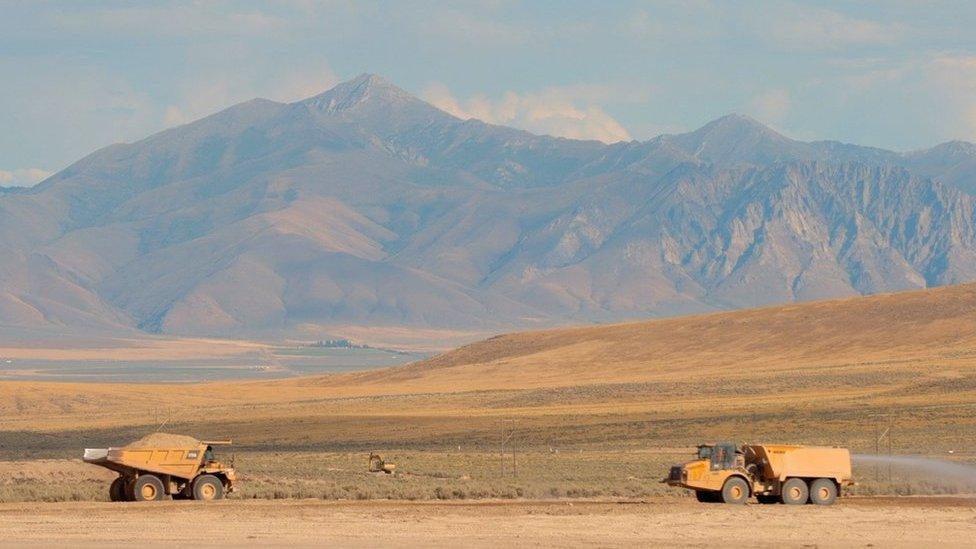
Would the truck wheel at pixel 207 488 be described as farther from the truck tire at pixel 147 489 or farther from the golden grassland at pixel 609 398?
the golden grassland at pixel 609 398

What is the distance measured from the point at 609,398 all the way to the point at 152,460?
5723cm

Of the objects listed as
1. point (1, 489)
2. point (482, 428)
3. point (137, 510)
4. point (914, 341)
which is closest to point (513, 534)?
point (137, 510)

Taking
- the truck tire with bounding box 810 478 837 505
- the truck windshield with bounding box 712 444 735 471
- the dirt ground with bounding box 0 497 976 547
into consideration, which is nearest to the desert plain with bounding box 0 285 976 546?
the dirt ground with bounding box 0 497 976 547

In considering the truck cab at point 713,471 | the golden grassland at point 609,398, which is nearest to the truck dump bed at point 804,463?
the truck cab at point 713,471

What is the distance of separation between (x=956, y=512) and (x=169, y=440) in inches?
638

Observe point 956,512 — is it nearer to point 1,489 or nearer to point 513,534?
point 513,534

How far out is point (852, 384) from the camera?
88312mm

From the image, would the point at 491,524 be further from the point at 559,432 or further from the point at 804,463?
the point at 559,432

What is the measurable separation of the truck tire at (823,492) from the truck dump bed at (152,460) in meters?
12.5

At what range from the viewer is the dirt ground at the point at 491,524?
2945 centimetres

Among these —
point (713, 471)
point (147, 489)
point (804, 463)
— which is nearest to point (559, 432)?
point (713, 471)

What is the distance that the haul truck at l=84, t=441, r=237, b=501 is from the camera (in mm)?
35656

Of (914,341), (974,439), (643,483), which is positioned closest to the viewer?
(643,483)

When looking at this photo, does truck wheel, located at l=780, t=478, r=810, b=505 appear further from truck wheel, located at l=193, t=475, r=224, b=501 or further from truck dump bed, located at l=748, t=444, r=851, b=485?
truck wheel, located at l=193, t=475, r=224, b=501
